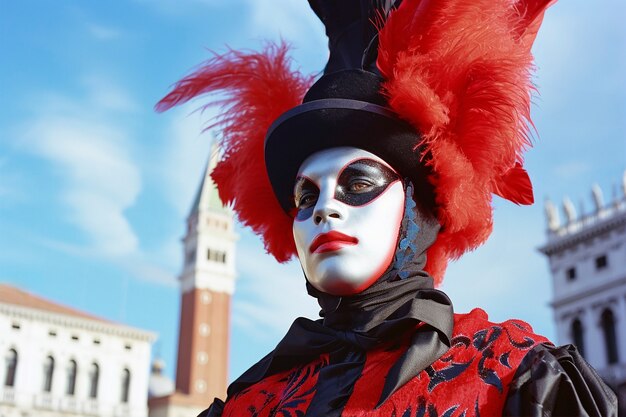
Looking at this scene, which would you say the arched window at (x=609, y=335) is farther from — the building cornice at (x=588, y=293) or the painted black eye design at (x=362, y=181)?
the painted black eye design at (x=362, y=181)

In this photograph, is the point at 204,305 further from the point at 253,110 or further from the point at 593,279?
the point at 253,110

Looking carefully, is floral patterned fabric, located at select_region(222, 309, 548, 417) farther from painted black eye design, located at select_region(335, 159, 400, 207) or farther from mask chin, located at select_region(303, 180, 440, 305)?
painted black eye design, located at select_region(335, 159, 400, 207)

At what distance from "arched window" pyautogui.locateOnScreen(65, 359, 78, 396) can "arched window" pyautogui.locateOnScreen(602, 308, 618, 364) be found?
679 inches

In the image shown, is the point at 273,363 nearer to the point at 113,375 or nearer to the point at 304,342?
the point at 304,342

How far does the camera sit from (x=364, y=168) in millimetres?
1884

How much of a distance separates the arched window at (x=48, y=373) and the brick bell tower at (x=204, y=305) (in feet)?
20.0

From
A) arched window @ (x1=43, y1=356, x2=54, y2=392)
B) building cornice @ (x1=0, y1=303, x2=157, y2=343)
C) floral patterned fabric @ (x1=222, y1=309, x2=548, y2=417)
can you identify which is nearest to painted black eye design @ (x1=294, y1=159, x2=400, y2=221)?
floral patterned fabric @ (x1=222, y1=309, x2=548, y2=417)

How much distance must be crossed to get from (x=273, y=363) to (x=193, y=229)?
3809 centimetres

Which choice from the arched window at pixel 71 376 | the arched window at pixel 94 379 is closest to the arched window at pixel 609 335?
the arched window at pixel 94 379

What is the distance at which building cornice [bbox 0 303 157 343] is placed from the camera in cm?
2639

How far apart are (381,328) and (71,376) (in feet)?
90.2

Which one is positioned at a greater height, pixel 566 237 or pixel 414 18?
pixel 566 237

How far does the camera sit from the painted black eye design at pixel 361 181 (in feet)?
6.14

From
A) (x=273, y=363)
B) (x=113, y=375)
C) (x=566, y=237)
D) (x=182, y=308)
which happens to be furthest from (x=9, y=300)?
(x=273, y=363)
